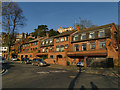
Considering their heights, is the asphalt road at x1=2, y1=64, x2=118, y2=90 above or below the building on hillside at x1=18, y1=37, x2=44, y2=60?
below

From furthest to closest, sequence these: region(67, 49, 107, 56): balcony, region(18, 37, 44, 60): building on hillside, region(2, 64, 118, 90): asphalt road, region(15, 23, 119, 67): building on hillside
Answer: region(18, 37, 44, 60): building on hillside < region(15, 23, 119, 67): building on hillside < region(67, 49, 107, 56): balcony < region(2, 64, 118, 90): asphalt road

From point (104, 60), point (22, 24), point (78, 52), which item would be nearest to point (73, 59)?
point (78, 52)

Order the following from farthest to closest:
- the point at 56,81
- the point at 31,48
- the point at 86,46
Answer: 1. the point at 31,48
2. the point at 86,46
3. the point at 56,81

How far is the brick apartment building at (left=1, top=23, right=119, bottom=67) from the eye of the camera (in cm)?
2632

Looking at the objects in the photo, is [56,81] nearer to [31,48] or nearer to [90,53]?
[90,53]

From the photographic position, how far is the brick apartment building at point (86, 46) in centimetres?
2632

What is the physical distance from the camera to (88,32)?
100 ft

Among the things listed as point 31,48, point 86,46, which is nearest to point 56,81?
point 86,46

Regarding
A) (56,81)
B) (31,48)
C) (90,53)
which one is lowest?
(56,81)

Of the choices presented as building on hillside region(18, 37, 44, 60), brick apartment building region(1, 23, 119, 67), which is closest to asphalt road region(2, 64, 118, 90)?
brick apartment building region(1, 23, 119, 67)

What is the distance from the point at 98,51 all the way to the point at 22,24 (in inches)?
1179

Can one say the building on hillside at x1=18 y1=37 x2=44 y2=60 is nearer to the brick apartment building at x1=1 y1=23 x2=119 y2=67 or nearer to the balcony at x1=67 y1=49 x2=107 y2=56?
the brick apartment building at x1=1 y1=23 x2=119 y2=67

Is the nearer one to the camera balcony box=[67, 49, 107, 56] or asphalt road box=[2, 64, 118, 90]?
asphalt road box=[2, 64, 118, 90]

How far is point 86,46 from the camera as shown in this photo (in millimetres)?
30156
